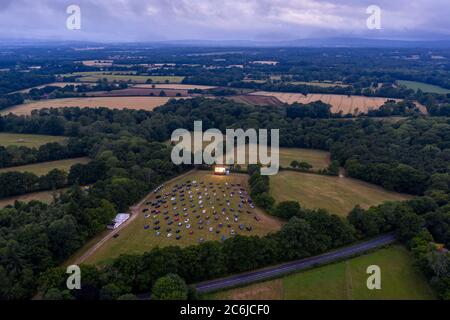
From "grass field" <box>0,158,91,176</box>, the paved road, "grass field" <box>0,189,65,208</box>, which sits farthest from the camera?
"grass field" <box>0,158,91,176</box>

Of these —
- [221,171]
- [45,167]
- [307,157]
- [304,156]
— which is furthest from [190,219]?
[304,156]

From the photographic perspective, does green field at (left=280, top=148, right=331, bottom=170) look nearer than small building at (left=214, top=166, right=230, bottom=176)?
No

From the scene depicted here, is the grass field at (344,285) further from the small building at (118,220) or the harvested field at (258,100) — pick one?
the harvested field at (258,100)

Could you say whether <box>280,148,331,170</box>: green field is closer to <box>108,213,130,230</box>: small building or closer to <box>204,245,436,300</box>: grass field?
<box>204,245,436,300</box>: grass field

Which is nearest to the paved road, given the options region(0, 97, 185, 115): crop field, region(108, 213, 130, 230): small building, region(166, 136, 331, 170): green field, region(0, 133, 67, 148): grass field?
region(108, 213, 130, 230): small building

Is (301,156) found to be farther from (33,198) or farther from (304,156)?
(33,198)

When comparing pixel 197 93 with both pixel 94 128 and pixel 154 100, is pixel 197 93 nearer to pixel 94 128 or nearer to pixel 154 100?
pixel 154 100
